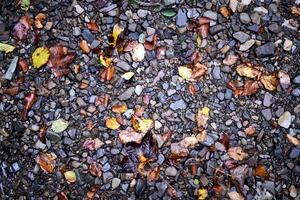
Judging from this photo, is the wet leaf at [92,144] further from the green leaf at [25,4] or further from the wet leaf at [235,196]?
the green leaf at [25,4]

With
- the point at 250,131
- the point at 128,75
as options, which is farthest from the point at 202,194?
the point at 128,75

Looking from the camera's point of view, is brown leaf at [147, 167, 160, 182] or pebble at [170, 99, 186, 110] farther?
pebble at [170, 99, 186, 110]

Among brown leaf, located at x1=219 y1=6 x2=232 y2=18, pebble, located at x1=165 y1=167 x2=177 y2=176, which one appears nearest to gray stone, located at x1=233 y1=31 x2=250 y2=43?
brown leaf, located at x1=219 y1=6 x2=232 y2=18

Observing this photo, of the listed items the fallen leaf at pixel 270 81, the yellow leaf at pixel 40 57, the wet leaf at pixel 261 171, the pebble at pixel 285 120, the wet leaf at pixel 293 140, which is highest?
the yellow leaf at pixel 40 57

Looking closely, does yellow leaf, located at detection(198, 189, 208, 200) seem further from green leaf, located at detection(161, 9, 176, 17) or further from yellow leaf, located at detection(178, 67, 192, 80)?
green leaf, located at detection(161, 9, 176, 17)

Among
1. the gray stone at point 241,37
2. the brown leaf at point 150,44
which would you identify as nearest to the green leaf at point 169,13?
the brown leaf at point 150,44

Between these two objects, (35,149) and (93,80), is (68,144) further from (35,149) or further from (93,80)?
(93,80)
